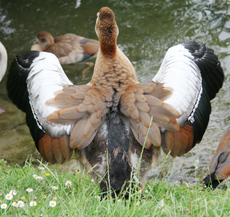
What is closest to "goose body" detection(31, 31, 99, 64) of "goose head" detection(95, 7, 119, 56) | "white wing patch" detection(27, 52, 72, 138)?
"white wing patch" detection(27, 52, 72, 138)

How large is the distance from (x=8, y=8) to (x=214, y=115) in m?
5.68

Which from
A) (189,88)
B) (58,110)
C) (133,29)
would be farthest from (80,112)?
(133,29)

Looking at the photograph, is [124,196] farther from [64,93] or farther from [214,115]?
[214,115]

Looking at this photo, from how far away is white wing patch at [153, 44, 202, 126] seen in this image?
3352 millimetres

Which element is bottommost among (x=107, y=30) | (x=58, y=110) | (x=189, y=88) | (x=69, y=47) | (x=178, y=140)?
(x=69, y=47)

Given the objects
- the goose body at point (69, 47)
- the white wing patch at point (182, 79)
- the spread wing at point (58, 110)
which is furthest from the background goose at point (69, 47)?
the white wing patch at point (182, 79)

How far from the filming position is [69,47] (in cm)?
708

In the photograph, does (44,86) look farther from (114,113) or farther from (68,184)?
(68,184)

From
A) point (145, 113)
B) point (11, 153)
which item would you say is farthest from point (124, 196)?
point (11, 153)

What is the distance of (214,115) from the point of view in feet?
18.7

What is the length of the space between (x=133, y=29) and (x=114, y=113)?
483 cm

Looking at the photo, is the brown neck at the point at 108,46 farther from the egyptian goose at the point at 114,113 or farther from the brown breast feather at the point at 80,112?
the brown breast feather at the point at 80,112

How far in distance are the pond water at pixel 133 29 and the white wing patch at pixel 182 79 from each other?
1758 mm

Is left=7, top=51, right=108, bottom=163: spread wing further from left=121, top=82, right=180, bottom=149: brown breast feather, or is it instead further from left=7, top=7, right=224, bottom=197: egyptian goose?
left=121, top=82, right=180, bottom=149: brown breast feather
